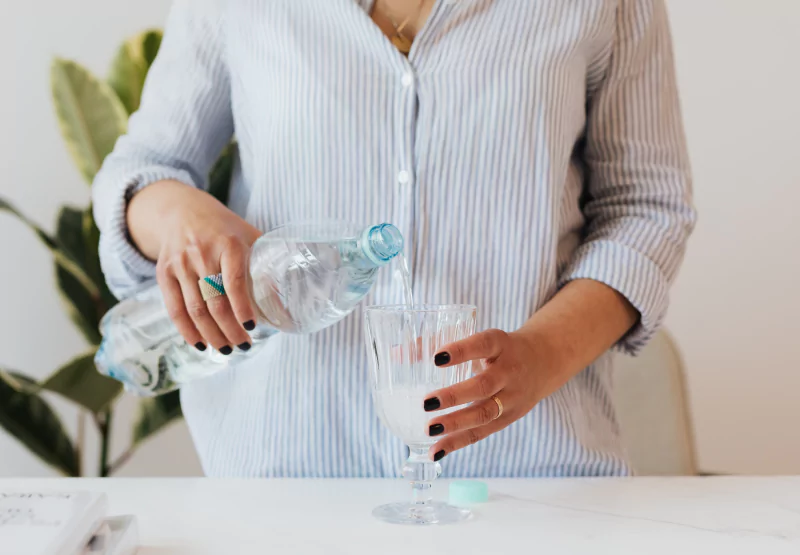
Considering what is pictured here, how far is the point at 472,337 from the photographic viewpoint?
2.12ft

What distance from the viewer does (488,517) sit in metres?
0.70

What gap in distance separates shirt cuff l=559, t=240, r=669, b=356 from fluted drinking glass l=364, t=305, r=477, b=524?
266mm

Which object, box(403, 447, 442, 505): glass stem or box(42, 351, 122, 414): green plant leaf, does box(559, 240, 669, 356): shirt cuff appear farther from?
box(42, 351, 122, 414): green plant leaf

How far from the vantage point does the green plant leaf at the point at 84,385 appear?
1.66 m

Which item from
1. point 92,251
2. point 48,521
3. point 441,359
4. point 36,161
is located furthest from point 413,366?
point 36,161

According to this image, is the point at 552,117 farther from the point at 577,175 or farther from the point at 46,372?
the point at 46,372

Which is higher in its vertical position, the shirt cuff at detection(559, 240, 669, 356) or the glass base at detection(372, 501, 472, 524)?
the shirt cuff at detection(559, 240, 669, 356)

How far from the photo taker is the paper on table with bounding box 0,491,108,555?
525 millimetres

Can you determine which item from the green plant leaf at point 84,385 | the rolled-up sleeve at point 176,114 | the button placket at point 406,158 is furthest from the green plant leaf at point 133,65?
the button placket at point 406,158

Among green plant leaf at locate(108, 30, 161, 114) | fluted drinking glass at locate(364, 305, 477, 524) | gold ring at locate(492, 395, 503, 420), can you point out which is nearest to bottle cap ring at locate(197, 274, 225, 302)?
fluted drinking glass at locate(364, 305, 477, 524)

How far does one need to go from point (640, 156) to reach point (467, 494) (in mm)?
457

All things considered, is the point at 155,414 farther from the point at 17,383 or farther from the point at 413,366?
the point at 413,366

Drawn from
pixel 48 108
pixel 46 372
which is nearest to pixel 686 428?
pixel 46 372

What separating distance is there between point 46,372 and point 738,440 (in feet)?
5.36
